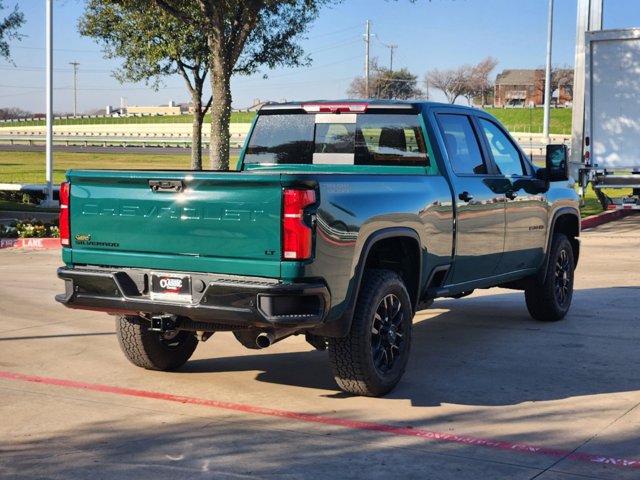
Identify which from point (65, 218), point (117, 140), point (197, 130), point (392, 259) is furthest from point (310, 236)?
point (117, 140)

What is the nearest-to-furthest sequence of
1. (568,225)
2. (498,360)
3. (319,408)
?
(319,408)
(498,360)
(568,225)

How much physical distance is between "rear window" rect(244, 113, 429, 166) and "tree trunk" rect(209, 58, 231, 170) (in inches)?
484

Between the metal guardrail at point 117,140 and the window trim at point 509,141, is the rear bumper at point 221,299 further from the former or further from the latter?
the metal guardrail at point 117,140

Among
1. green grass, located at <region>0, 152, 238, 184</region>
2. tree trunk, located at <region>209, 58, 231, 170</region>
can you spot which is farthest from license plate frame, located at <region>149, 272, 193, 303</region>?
green grass, located at <region>0, 152, 238, 184</region>

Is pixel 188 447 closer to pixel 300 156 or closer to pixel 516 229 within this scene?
pixel 300 156

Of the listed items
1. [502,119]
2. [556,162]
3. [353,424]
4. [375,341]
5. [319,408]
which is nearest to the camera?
[353,424]

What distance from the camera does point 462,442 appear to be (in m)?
5.75

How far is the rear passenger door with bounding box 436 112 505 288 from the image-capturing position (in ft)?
25.5

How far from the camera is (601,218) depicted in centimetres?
2194

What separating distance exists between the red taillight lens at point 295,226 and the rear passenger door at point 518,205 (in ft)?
9.88

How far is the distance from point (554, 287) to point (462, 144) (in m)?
2.32

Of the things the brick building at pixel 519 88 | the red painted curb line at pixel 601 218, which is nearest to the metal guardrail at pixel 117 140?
the red painted curb line at pixel 601 218

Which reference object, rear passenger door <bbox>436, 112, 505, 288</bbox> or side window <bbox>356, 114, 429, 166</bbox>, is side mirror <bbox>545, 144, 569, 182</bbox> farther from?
side window <bbox>356, 114, 429, 166</bbox>

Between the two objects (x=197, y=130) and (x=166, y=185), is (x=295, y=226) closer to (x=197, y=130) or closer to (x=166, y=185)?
(x=166, y=185)
